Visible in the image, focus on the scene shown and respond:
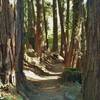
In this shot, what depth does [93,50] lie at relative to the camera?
4.76 m

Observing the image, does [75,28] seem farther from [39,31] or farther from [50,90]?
[50,90]

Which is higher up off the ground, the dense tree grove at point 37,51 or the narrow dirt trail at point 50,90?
the dense tree grove at point 37,51

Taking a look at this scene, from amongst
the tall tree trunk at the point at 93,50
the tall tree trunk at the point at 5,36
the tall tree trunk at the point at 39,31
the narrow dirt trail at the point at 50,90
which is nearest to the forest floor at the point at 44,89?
the narrow dirt trail at the point at 50,90

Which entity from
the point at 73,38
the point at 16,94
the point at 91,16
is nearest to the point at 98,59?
the point at 91,16

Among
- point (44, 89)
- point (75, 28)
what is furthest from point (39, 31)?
point (44, 89)

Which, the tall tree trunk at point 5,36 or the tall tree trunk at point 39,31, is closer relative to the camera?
the tall tree trunk at point 5,36

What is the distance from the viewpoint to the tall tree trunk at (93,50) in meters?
4.75

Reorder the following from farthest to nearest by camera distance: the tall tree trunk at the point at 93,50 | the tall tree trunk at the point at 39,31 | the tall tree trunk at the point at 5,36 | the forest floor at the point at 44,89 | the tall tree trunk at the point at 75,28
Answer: the tall tree trunk at the point at 39,31
the tall tree trunk at the point at 75,28
the forest floor at the point at 44,89
the tall tree trunk at the point at 5,36
the tall tree trunk at the point at 93,50

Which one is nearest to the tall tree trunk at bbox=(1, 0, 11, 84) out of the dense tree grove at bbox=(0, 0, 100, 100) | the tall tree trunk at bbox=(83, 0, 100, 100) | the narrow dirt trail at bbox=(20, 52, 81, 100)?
the dense tree grove at bbox=(0, 0, 100, 100)

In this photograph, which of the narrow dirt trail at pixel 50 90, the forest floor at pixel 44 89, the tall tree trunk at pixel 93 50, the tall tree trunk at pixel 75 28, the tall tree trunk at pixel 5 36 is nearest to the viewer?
the tall tree trunk at pixel 93 50

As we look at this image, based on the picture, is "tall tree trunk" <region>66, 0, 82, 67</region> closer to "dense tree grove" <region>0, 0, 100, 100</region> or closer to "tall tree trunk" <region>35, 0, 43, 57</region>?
"dense tree grove" <region>0, 0, 100, 100</region>

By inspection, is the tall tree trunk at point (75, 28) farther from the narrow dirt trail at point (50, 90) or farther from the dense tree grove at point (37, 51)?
the narrow dirt trail at point (50, 90)

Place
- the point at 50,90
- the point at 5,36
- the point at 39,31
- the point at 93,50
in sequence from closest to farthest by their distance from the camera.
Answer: the point at 93,50
the point at 5,36
the point at 50,90
the point at 39,31

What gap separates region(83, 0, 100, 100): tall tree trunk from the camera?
475cm
